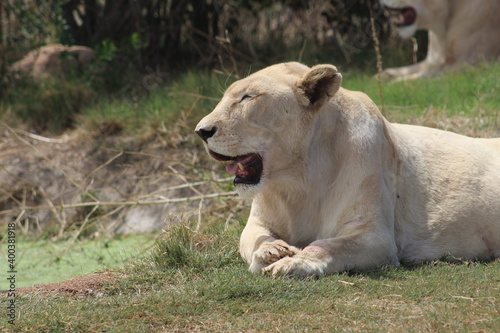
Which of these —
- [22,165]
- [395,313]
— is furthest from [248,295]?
[22,165]

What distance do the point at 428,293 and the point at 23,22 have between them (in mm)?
9124

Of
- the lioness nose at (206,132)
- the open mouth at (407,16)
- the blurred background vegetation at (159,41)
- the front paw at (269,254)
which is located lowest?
the blurred background vegetation at (159,41)

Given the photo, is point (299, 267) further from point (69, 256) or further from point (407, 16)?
point (407, 16)

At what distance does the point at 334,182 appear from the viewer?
522 centimetres

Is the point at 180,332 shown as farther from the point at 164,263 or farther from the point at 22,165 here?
the point at 22,165

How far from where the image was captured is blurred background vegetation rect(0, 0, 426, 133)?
11.2 m

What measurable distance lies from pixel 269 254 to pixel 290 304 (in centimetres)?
67

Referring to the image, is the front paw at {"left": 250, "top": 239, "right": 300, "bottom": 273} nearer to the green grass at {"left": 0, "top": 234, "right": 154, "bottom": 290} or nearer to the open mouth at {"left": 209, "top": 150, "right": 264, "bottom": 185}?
the open mouth at {"left": 209, "top": 150, "right": 264, "bottom": 185}

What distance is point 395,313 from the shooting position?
4082mm

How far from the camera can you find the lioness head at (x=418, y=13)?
10.7m

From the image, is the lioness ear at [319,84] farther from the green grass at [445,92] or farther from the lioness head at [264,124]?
the green grass at [445,92]

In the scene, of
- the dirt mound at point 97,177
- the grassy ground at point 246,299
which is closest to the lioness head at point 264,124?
the grassy ground at point 246,299

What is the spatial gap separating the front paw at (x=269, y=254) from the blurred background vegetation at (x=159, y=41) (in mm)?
6509

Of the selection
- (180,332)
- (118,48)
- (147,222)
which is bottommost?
(147,222)
